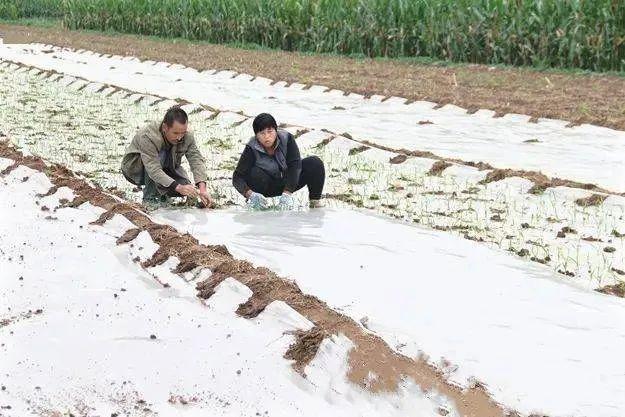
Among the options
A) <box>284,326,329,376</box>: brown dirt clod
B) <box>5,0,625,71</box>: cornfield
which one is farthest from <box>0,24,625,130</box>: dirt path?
<box>284,326,329,376</box>: brown dirt clod

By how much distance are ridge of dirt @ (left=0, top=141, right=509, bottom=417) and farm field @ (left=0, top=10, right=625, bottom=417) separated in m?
0.01

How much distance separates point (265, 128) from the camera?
5906 millimetres

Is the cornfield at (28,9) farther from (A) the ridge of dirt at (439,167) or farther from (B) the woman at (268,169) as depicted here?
(B) the woman at (268,169)

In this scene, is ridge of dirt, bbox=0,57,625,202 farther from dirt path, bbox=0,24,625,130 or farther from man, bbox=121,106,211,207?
dirt path, bbox=0,24,625,130

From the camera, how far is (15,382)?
3.50m

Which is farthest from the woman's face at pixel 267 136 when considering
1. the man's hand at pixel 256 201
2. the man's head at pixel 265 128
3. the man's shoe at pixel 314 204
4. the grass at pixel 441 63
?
the grass at pixel 441 63

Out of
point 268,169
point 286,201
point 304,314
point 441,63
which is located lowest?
point 441,63

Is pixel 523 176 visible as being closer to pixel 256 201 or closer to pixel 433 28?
pixel 256 201

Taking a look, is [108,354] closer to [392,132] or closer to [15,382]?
[15,382]

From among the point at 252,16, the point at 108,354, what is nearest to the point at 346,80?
the point at 252,16

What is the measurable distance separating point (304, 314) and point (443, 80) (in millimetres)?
10394

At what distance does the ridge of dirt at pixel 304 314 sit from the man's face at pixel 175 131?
18.9 inches

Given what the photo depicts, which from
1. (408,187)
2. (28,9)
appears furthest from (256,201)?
(28,9)

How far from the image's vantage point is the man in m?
5.99
